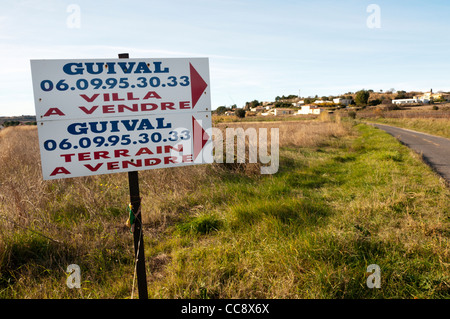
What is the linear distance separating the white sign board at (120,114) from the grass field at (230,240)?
136 centimetres

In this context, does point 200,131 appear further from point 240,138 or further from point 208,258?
point 240,138

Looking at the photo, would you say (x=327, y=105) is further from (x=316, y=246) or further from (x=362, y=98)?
(x=316, y=246)

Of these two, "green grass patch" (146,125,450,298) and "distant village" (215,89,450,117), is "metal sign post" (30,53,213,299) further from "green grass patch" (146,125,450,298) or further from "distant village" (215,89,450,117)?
"distant village" (215,89,450,117)

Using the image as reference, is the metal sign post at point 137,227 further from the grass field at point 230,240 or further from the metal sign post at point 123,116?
the grass field at point 230,240

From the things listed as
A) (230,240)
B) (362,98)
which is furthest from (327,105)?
(230,240)

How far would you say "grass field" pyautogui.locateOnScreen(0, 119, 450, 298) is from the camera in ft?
8.87

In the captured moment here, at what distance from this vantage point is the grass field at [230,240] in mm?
2705

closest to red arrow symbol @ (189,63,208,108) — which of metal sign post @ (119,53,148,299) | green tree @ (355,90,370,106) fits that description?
metal sign post @ (119,53,148,299)

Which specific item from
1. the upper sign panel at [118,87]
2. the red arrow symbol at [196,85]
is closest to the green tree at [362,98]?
the red arrow symbol at [196,85]

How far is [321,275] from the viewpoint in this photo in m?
2.69

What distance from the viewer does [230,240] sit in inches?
146

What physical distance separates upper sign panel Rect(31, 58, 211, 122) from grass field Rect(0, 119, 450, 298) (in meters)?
1.82

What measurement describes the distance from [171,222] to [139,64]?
2.84 meters
